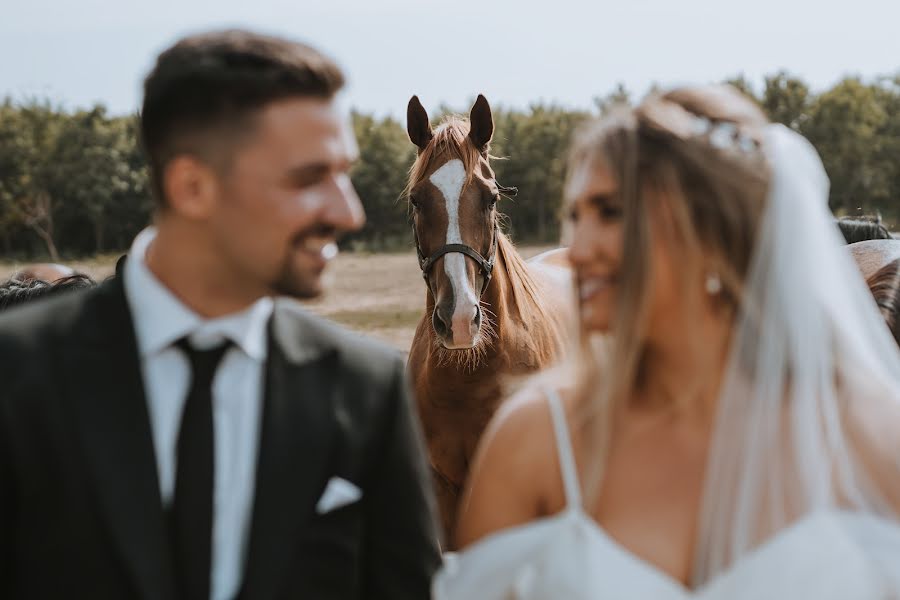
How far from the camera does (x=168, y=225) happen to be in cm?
178

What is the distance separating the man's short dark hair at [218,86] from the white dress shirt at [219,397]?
0.29 m

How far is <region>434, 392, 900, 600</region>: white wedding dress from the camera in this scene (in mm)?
1766

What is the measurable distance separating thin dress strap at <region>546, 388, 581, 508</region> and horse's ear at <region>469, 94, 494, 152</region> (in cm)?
358

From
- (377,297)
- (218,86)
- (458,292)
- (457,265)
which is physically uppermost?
(218,86)

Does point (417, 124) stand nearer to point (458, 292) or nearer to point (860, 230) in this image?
point (458, 292)

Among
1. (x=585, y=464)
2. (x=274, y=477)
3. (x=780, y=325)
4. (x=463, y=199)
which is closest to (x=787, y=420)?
(x=780, y=325)

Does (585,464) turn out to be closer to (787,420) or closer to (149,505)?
(787,420)

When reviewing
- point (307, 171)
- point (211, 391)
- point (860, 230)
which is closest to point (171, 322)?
point (211, 391)

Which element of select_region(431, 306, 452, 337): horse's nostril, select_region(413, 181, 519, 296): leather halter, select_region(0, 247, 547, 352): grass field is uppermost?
select_region(413, 181, 519, 296): leather halter

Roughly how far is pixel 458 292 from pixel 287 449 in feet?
10.3

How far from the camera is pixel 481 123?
537 centimetres

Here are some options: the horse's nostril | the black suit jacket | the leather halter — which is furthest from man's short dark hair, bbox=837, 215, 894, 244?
the black suit jacket

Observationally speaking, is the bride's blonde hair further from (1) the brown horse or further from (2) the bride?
(1) the brown horse

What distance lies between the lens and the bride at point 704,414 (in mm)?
1796
